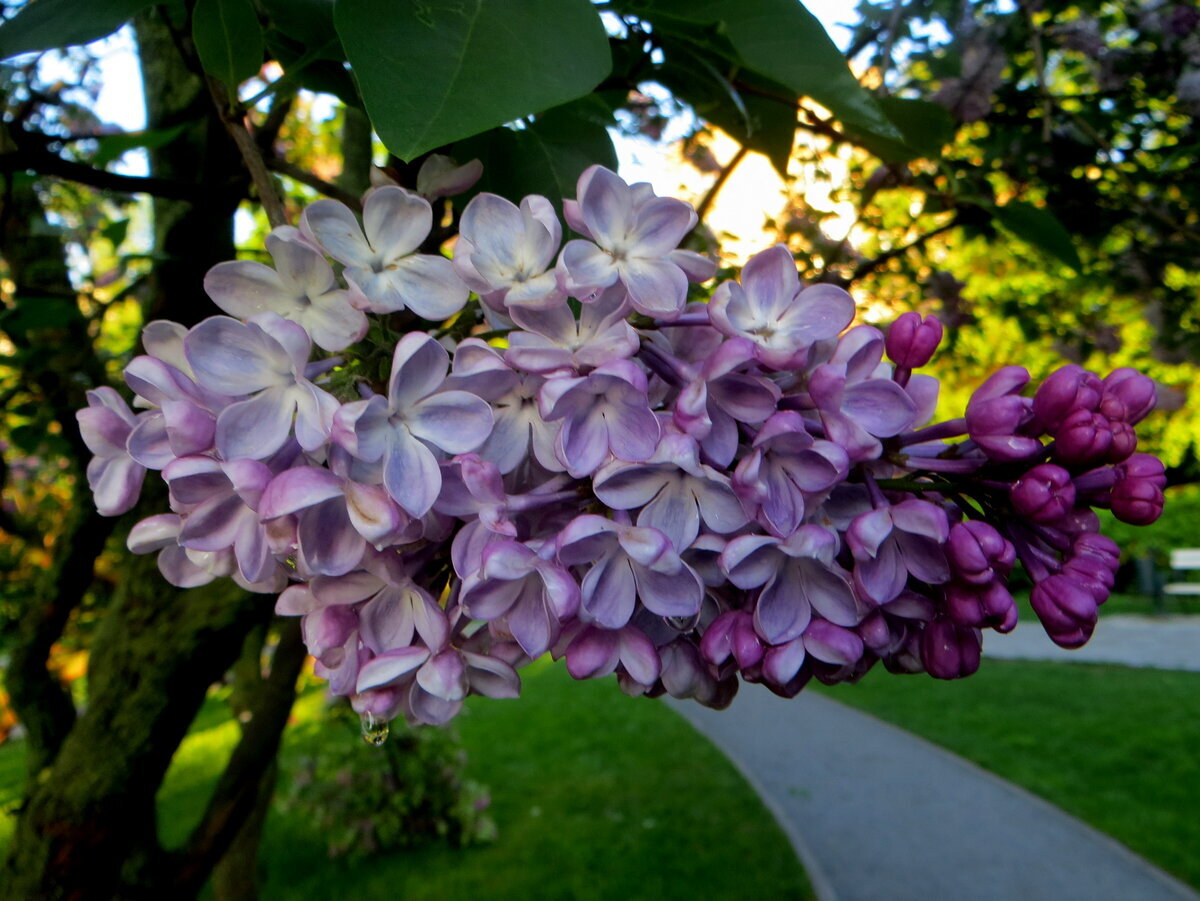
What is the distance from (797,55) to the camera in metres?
0.87

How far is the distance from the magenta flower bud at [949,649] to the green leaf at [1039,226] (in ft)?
2.69

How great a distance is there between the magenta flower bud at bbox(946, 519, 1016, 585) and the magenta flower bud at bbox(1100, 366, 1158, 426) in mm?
134

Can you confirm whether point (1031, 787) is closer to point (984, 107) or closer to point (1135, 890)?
point (1135, 890)

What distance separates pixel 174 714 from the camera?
80.1 inches

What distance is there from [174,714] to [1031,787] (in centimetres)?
850

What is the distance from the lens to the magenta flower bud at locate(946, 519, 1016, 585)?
2.32 feet

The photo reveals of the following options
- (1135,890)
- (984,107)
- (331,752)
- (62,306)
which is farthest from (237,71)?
(331,752)

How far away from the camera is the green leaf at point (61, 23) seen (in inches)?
30.0

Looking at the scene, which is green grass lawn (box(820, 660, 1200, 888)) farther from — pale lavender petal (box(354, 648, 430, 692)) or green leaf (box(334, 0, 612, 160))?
green leaf (box(334, 0, 612, 160))

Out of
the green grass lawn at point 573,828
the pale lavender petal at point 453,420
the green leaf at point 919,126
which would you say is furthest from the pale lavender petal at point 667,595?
the green grass lawn at point 573,828

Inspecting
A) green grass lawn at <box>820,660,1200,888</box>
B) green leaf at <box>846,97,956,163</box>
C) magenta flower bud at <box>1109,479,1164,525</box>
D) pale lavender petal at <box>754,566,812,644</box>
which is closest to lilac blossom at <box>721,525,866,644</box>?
pale lavender petal at <box>754,566,812,644</box>

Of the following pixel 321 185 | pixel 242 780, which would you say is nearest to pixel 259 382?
pixel 321 185

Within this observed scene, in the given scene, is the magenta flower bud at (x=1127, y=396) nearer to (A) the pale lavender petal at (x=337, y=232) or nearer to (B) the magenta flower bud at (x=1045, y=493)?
(B) the magenta flower bud at (x=1045, y=493)

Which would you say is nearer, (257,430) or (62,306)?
(257,430)
